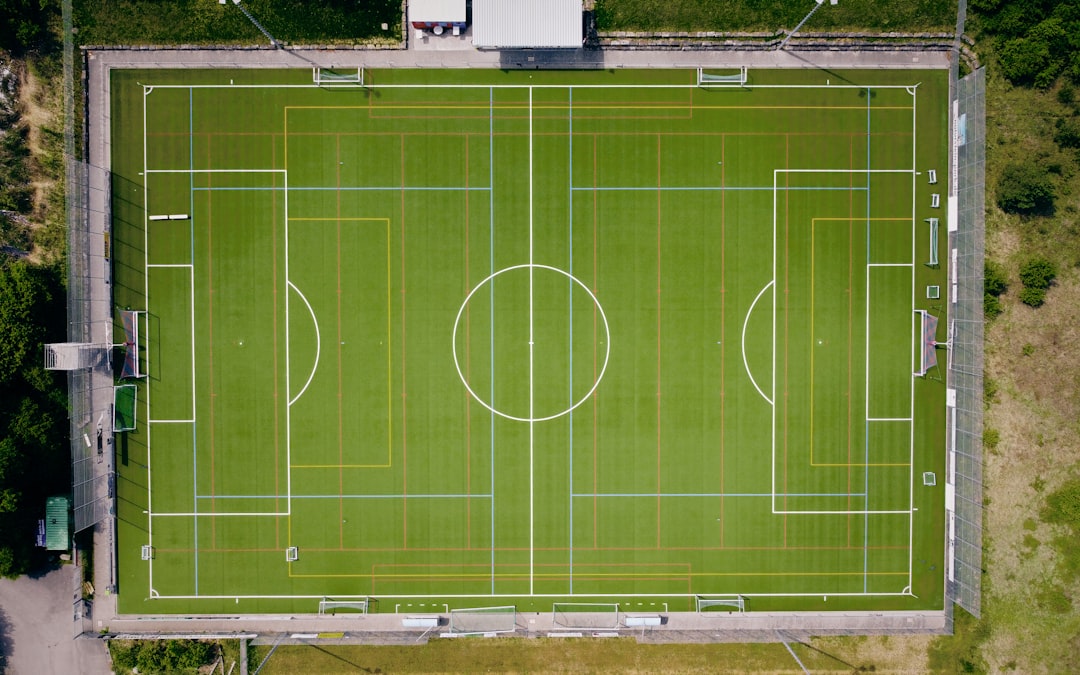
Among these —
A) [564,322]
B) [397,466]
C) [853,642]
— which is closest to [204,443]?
[397,466]

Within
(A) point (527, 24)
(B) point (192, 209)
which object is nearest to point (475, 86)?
(A) point (527, 24)

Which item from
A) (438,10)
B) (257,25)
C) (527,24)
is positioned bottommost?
(527,24)

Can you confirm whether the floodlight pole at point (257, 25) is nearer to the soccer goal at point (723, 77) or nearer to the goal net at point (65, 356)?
the goal net at point (65, 356)

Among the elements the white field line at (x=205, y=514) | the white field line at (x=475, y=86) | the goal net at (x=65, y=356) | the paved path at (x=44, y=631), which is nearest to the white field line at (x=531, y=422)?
the white field line at (x=475, y=86)

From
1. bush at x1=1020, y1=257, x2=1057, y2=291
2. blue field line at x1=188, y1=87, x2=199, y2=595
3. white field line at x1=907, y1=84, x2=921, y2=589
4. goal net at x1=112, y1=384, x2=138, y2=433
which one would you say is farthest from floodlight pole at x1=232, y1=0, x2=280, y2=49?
bush at x1=1020, y1=257, x2=1057, y2=291

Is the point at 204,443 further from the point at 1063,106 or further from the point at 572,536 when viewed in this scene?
the point at 1063,106

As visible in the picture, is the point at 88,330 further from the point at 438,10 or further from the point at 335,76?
the point at 438,10
